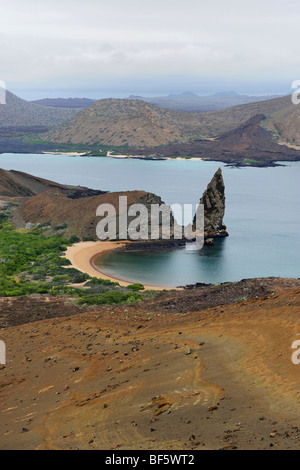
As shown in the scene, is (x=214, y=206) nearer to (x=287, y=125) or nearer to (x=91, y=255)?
(x=91, y=255)

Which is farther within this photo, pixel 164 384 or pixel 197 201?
pixel 197 201

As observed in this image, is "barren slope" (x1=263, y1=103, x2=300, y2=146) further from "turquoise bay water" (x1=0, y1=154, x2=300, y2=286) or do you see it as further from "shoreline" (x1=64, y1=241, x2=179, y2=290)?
"shoreline" (x1=64, y1=241, x2=179, y2=290)

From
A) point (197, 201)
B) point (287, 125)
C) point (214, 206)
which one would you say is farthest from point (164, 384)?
point (287, 125)

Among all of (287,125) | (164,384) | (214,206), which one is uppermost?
(287,125)

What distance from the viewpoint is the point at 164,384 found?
13.3 m

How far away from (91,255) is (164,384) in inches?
1456

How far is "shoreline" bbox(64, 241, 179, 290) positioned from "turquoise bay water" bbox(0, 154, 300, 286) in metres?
1.23

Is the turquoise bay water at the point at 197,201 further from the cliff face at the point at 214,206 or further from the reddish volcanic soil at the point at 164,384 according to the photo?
the reddish volcanic soil at the point at 164,384

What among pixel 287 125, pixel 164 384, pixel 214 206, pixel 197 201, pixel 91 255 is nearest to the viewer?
pixel 164 384

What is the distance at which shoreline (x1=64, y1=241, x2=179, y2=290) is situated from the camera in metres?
41.0

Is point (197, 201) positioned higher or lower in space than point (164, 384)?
higher
